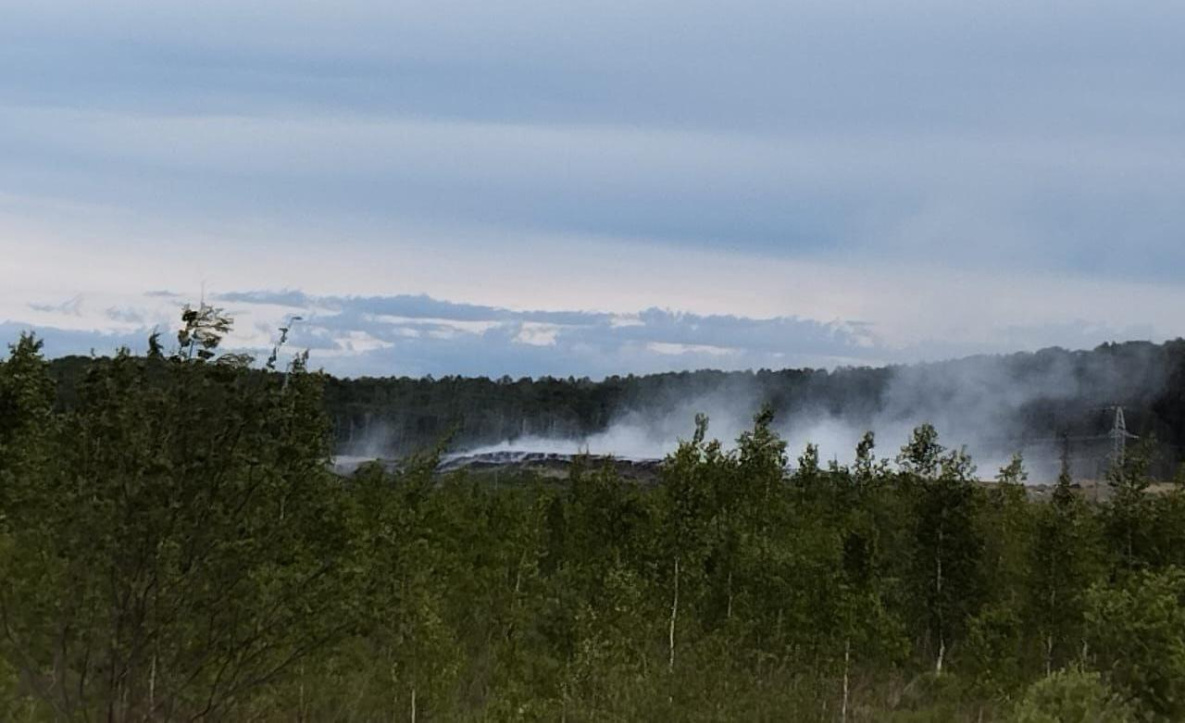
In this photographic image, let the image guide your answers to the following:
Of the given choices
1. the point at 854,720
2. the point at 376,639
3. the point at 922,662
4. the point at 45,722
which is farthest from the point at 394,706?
the point at 922,662

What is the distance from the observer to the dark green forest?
20.5m

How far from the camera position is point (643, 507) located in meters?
43.6

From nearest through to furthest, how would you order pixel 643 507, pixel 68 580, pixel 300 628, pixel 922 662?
pixel 68 580 → pixel 300 628 → pixel 922 662 → pixel 643 507

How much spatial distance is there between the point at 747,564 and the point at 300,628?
18.1m

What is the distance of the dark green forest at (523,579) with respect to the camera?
20516 millimetres

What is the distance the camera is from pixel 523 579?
1741 inches

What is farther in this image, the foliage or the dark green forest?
the foliage

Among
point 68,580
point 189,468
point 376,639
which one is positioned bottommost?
point 376,639

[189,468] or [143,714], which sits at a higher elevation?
[189,468]

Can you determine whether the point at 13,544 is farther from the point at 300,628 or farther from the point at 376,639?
the point at 376,639

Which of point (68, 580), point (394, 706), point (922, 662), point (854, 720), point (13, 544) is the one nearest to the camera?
point (68, 580)

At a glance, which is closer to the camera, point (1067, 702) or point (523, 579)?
point (1067, 702)

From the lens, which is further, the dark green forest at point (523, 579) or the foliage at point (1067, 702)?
the foliage at point (1067, 702)

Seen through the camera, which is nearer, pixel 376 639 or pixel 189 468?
pixel 189 468
